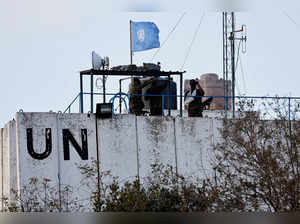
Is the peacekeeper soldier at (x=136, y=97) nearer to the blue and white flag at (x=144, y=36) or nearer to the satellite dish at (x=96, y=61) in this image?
the satellite dish at (x=96, y=61)

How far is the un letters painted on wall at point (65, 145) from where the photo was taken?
15867 millimetres

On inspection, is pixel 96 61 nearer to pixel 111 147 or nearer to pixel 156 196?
pixel 111 147

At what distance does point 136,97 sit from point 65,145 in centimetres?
256

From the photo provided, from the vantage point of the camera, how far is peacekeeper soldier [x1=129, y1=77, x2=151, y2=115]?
57.6ft

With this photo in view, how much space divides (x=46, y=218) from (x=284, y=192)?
12.9 metres

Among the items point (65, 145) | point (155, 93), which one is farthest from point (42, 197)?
point (155, 93)

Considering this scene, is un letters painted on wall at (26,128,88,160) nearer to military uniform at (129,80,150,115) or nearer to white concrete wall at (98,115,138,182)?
white concrete wall at (98,115,138,182)

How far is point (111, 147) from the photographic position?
53.9 ft

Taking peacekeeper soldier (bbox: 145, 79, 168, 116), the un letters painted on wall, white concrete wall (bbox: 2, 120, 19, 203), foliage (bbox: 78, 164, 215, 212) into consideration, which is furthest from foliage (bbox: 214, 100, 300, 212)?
white concrete wall (bbox: 2, 120, 19, 203)

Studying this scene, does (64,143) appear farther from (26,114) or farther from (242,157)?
(242,157)

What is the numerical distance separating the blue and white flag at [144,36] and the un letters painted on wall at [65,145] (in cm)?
417

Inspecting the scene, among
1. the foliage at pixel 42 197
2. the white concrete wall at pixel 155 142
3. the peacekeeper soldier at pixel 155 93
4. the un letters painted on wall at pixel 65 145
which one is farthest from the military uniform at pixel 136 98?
the foliage at pixel 42 197

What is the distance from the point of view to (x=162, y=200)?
46.8 ft

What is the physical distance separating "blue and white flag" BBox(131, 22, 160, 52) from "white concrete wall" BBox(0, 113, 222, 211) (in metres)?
3.31
